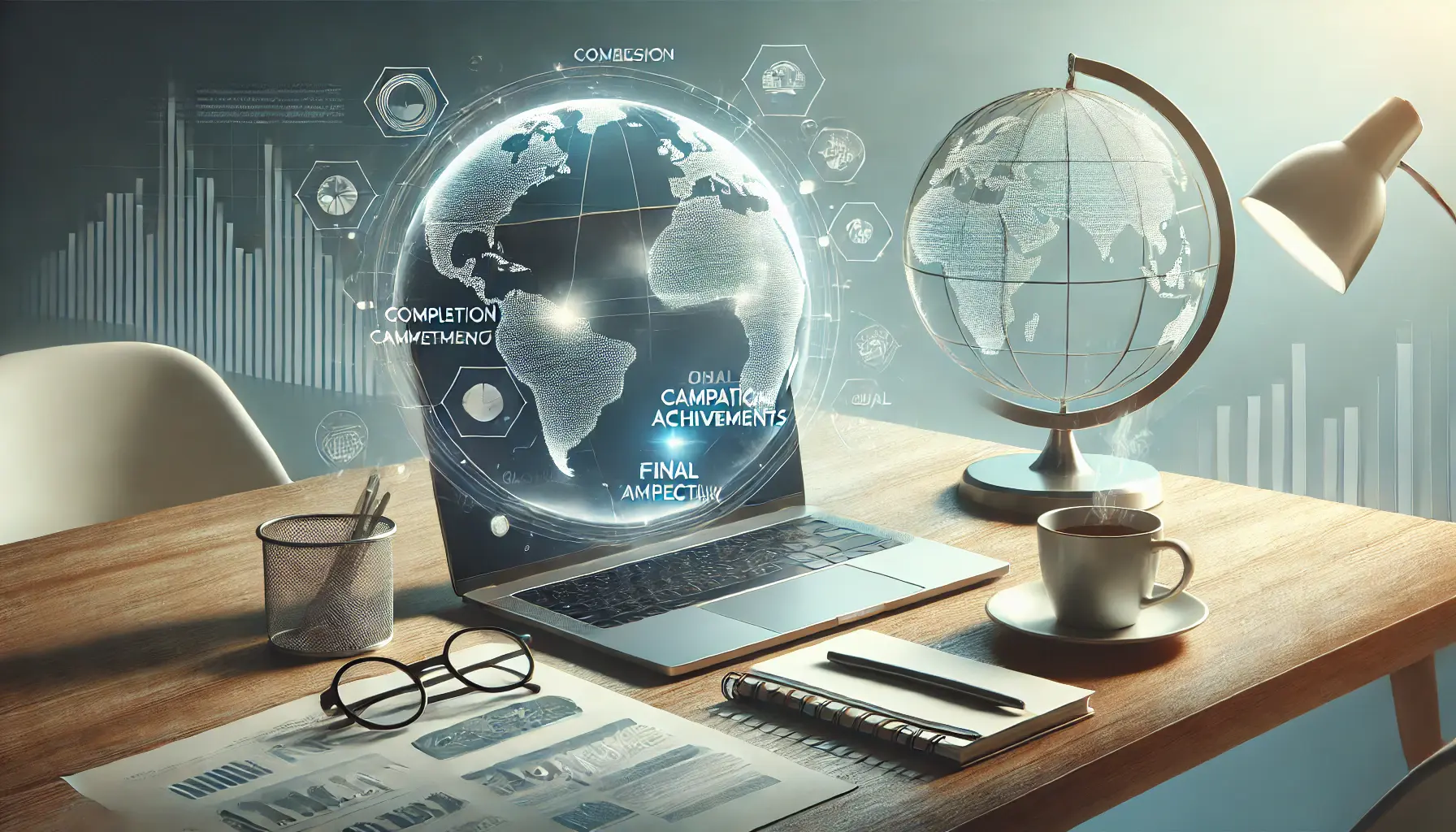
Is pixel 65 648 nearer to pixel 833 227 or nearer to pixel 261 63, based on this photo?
pixel 833 227

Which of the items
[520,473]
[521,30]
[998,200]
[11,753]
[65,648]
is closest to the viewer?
[11,753]

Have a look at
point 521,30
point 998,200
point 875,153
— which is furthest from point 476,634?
point 521,30

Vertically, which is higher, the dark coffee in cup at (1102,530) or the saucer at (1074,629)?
the dark coffee in cup at (1102,530)

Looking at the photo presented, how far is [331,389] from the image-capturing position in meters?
1.16

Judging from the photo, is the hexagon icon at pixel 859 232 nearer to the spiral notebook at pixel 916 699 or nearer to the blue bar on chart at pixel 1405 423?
the spiral notebook at pixel 916 699

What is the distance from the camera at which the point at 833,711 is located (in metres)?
0.85

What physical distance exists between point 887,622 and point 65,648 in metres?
0.68

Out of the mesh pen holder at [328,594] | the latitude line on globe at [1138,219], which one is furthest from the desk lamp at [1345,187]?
the mesh pen holder at [328,594]

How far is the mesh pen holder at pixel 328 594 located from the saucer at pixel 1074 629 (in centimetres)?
50

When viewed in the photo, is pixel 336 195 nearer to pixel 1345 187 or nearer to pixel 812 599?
pixel 812 599

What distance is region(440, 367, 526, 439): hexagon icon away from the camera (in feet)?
3.54

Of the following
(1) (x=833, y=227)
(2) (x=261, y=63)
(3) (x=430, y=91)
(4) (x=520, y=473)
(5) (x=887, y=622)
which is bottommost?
(5) (x=887, y=622)

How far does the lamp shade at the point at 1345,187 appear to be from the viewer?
3.85 feet

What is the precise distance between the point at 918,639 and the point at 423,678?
395 millimetres
